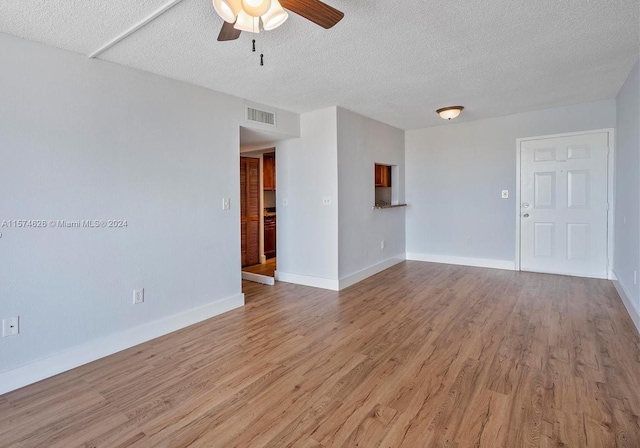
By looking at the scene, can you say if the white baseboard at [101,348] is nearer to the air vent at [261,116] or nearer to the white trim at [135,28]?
the air vent at [261,116]

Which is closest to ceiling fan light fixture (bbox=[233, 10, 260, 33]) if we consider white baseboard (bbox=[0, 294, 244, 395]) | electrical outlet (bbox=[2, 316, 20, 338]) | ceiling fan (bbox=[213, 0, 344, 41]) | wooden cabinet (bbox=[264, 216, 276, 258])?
ceiling fan (bbox=[213, 0, 344, 41])

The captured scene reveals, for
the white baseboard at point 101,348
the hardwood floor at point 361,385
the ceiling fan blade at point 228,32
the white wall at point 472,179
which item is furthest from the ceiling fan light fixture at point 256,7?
the white wall at point 472,179

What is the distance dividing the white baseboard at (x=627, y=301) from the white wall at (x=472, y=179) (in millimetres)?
1301

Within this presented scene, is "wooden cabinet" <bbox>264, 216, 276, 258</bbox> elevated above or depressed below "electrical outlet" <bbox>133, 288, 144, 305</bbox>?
above

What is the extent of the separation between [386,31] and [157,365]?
2.98 meters

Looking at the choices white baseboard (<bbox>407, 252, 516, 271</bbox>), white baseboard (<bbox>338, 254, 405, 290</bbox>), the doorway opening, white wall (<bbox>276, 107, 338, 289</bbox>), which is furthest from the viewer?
the doorway opening

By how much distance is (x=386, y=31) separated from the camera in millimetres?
2410

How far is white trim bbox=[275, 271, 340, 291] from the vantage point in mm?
4524

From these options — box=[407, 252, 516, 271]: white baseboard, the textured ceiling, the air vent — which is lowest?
box=[407, 252, 516, 271]: white baseboard

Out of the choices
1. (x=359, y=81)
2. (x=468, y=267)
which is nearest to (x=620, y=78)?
(x=359, y=81)

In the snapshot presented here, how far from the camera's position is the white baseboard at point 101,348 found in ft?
7.60

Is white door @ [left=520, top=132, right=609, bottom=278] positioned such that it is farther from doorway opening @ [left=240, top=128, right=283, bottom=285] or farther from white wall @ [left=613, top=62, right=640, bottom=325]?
doorway opening @ [left=240, top=128, right=283, bottom=285]

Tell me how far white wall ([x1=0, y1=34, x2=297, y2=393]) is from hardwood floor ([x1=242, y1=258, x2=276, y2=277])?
5.99 feet

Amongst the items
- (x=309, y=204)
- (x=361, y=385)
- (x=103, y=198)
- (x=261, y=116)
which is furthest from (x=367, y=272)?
(x=103, y=198)
